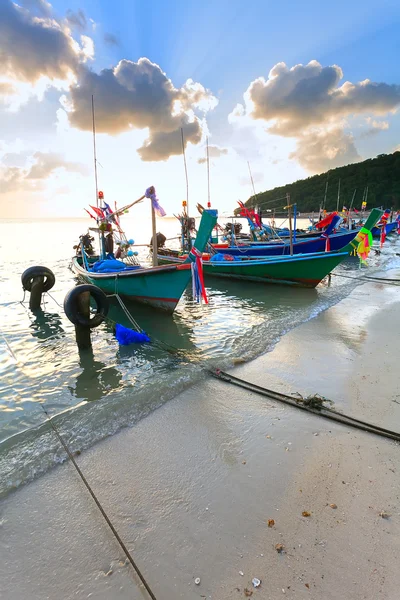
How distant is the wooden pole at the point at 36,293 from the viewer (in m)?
10.1

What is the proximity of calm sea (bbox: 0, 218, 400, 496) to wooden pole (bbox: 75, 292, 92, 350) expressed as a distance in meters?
0.24

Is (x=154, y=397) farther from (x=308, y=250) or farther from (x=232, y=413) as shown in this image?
(x=308, y=250)

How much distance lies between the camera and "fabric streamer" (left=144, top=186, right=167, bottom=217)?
307 inches

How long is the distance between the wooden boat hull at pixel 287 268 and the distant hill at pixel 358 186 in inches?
2435

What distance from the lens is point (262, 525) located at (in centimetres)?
253

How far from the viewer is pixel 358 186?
83688 millimetres

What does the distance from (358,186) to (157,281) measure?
92817 millimetres

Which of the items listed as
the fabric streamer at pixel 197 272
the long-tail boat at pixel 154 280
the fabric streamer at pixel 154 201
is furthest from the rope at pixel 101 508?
the fabric streamer at pixel 154 201

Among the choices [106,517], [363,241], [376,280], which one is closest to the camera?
[106,517]

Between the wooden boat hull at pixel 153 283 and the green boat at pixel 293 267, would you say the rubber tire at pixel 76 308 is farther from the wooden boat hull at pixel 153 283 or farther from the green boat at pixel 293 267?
the green boat at pixel 293 267

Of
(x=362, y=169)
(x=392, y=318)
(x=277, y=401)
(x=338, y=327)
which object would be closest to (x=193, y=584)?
(x=277, y=401)

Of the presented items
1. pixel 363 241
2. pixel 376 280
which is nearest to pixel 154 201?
pixel 363 241

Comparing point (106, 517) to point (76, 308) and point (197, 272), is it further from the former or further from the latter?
point (197, 272)

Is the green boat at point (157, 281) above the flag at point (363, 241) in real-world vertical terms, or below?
below
